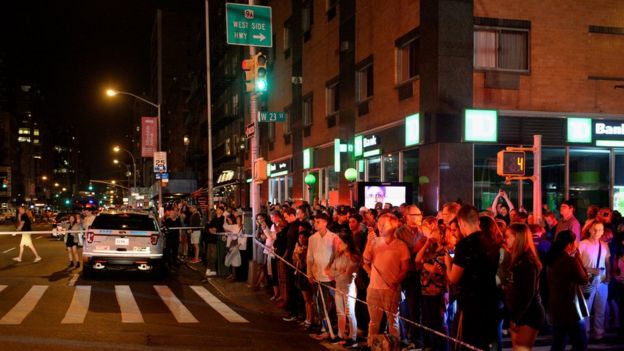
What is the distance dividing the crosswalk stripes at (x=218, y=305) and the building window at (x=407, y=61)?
839 centimetres

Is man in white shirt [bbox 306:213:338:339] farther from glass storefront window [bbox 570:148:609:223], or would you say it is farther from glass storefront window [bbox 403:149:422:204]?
glass storefront window [bbox 570:148:609:223]

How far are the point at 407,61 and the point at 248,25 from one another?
5744 millimetres

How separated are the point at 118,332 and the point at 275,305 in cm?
386

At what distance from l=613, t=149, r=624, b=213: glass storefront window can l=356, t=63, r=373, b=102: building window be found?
7806 millimetres

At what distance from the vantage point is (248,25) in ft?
50.0

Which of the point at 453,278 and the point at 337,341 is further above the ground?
the point at 453,278

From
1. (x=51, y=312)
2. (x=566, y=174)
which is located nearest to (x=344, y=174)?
(x=566, y=174)

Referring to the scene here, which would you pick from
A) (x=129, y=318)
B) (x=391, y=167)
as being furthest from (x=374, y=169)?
(x=129, y=318)

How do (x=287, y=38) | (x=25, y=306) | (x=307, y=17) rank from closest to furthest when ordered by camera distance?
(x=25, y=306), (x=307, y=17), (x=287, y=38)

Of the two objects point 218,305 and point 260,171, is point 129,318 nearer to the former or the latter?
point 218,305

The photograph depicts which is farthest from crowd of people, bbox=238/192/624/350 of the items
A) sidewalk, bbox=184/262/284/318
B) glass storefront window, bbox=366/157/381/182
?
glass storefront window, bbox=366/157/381/182

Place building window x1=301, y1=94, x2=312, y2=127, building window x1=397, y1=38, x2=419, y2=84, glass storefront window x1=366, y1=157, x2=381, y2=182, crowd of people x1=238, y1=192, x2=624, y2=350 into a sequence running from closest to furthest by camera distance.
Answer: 1. crowd of people x1=238, y1=192, x2=624, y2=350
2. building window x1=397, y1=38, x2=419, y2=84
3. glass storefront window x1=366, y1=157, x2=381, y2=182
4. building window x1=301, y1=94, x2=312, y2=127

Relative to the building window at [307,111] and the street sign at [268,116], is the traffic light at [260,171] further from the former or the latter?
the building window at [307,111]

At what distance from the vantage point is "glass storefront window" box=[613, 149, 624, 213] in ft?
59.9
